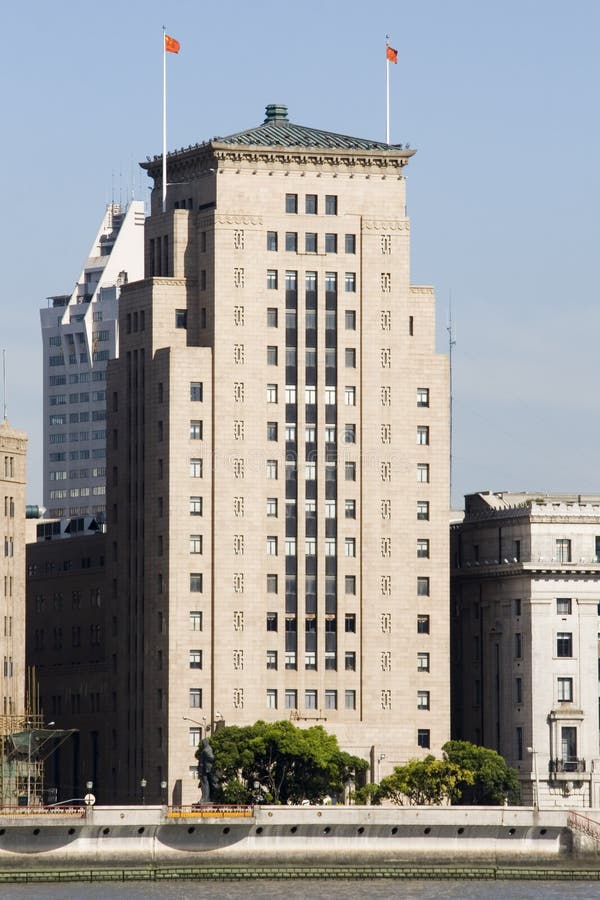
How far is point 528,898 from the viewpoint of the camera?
194000 mm

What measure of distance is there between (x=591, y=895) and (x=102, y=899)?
32.9 m

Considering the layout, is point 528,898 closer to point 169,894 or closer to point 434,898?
point 434,898

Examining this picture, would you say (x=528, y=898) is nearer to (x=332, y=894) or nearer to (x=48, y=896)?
(x=332, y=894)

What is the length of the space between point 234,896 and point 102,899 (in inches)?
375

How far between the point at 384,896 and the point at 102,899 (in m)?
19.2

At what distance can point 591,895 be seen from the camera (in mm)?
197500

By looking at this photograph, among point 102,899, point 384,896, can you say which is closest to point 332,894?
point 384,896

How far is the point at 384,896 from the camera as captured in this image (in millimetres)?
195750

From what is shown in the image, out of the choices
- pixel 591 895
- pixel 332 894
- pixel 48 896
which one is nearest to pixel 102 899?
pixel 48 896

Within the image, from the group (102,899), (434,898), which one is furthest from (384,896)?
(102,899)

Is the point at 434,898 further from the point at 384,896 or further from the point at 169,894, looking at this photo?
the point at 169,894

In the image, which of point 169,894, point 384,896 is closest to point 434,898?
point 384,896

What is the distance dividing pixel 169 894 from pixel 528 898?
23.5m

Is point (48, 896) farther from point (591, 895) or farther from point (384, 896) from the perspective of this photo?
point (591, 895)
